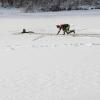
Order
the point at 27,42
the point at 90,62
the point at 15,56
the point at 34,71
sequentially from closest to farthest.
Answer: the point at 34,71 < the point at 90,62 < the point at 15,56 < the point at 27,42

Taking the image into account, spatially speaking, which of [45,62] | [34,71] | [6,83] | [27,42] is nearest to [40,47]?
[27,42]

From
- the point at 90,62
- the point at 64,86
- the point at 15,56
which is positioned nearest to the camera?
the point at 64,86

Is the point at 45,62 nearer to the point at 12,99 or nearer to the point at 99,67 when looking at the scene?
the point at 99,67

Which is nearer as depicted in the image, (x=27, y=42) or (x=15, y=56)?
(x=15, y=56)

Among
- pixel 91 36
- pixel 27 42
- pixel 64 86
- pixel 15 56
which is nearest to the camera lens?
pixel 64 86

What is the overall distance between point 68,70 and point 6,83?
1502mm

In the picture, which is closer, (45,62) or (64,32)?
(45,62)

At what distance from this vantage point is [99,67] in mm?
8281

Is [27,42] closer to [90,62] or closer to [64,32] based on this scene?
[64,32]

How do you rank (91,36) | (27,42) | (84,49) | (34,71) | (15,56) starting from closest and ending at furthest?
(34,71) < (15,56) < (84,49) < (27,42) < (91,36)

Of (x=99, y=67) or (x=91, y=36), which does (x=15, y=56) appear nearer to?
(x=99, y=67)

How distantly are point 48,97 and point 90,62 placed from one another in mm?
2748

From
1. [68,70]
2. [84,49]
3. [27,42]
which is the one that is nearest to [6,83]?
[68,70]

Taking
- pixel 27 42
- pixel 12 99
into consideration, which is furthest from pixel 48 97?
pixel 27 42
